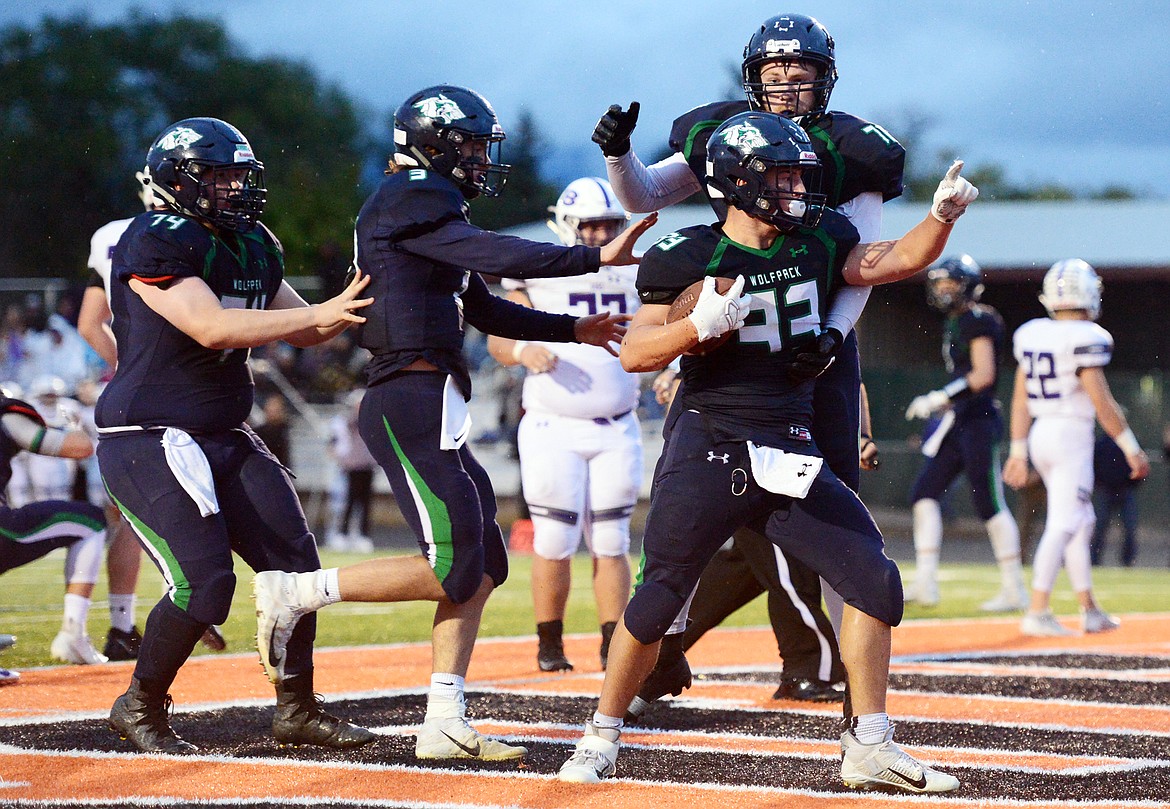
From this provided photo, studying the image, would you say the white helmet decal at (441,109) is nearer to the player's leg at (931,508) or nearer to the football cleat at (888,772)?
the football cleat at (888,772)

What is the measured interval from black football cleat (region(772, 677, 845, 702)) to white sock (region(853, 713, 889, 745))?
5.41ft

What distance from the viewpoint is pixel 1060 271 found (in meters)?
8.73

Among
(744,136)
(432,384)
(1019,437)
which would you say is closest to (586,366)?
(432,384)

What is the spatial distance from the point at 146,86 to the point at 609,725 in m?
45.1

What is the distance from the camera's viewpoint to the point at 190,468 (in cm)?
451

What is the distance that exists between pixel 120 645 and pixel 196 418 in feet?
8.10

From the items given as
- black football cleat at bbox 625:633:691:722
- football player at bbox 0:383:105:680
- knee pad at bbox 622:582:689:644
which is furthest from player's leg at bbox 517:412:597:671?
knee pad at bbox 622:582:689:644

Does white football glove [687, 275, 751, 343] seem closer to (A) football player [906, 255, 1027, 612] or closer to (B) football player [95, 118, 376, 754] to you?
(B) football player [95, 118, 376, 754]

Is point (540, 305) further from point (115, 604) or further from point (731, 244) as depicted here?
point (731, 244)

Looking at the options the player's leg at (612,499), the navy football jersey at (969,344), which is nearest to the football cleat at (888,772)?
the player's leg at (612,499)

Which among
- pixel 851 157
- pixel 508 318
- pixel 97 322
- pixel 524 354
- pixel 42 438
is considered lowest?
pixel 42 438

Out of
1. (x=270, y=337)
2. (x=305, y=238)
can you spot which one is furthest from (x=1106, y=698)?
(x=305, y=238)

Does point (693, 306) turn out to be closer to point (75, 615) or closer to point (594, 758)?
point (594, 758)

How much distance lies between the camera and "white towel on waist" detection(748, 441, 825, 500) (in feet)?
13.1
